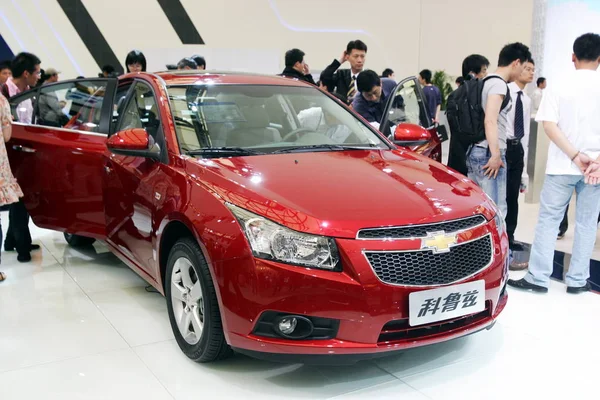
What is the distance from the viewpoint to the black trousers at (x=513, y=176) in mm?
4406

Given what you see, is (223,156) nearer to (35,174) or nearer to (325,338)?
(325,338)

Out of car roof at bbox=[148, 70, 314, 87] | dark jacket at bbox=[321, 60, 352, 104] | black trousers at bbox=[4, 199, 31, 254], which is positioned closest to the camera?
car roof at bbox=[148, 70, 314, 87]

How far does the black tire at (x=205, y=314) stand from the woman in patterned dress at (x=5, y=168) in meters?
1.64

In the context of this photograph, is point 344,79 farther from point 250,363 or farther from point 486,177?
point 250,363

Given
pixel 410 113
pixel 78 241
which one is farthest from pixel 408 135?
pixel 78 241

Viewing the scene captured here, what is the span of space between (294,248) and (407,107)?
2.47 meters

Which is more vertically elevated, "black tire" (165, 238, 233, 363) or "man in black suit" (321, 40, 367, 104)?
"man in black suit" (321, 40, 367, 104)

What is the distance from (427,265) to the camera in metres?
2.23

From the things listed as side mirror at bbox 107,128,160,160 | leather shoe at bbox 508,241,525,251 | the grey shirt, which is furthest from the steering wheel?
leather shoe at bbox 508,241,525,251

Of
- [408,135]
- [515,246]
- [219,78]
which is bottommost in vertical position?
[515,246]

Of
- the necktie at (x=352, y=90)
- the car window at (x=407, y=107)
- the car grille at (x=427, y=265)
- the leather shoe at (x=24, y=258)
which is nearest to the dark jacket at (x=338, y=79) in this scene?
the necktie at (x=352, y=90)

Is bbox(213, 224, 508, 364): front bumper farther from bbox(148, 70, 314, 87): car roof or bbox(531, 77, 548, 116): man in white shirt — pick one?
bbox(531, 77, 548, 116): man in white shirt

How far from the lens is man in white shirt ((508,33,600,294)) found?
3336 millimetres

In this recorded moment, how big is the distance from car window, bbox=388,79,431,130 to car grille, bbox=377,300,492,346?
1.98 m
